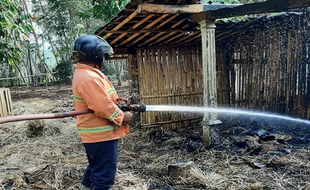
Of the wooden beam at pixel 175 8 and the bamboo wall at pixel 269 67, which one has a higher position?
the wooden beam at pixel 175 8

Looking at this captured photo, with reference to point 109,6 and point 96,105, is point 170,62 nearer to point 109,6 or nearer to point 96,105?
point 109,6

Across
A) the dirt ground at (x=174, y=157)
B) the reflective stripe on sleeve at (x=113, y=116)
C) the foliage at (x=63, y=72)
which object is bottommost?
the dirt ground at (x=174, y=157)

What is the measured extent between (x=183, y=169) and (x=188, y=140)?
79.6 inches

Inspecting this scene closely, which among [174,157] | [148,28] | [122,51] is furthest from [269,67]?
[122,51]

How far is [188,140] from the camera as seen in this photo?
5672mm

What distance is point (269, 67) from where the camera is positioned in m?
6.24

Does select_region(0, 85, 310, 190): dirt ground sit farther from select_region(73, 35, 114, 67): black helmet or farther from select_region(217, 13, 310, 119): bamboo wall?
select_region(73, 35, 114, 67): black helmet

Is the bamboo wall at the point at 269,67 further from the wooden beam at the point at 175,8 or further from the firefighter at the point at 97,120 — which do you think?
the firefighter at the point at 97,120

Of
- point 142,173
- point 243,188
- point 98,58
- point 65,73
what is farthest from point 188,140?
point 65,73

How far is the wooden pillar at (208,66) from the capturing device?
4730mm

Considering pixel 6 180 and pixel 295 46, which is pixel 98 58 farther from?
pixel 295 46

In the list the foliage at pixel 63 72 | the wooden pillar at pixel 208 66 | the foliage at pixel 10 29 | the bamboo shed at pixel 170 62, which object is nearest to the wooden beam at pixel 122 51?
the bamboo shed at pixel 170 62

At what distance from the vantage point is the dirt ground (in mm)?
3574

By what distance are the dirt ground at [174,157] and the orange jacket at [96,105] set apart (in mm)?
1298
